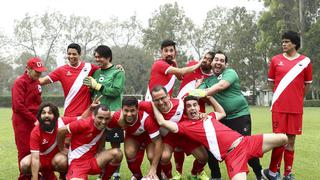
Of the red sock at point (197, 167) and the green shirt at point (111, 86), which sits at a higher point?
the green shirt at point (111, 86)

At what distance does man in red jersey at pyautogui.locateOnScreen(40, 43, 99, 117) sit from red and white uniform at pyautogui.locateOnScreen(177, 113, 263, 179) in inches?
66.8

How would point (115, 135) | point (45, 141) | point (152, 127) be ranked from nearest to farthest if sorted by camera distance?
point (45, 141) → point (152, 127) → point (115, 135)

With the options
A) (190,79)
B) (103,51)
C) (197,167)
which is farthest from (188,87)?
(103,51)

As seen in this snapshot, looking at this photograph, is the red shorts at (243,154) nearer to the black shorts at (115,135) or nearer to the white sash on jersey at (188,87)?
the white sash on jersey at (188,87)

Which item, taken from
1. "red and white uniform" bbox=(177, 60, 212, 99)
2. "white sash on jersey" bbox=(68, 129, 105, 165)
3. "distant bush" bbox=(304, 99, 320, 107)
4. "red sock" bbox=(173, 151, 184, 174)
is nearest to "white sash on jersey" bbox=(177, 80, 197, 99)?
"red and white uniform" bbox=(177, 60, 212, 99)

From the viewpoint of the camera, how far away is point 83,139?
6203 millimetres

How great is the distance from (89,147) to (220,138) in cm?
187

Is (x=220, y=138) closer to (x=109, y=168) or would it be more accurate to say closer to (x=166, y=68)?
(x=166, y=68)

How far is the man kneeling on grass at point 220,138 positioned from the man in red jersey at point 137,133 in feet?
0.97

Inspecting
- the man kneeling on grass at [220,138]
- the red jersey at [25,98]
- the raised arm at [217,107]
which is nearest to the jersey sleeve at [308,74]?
the man kneeling on grass at [220,138]

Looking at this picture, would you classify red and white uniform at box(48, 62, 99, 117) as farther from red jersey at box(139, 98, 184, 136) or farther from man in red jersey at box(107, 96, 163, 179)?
red jersey at box(139, 98, 184, 136)

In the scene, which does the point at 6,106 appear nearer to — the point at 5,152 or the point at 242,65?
the point at 242,65

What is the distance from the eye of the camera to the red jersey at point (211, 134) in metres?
6.10

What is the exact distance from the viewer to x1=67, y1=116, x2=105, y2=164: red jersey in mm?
6121
